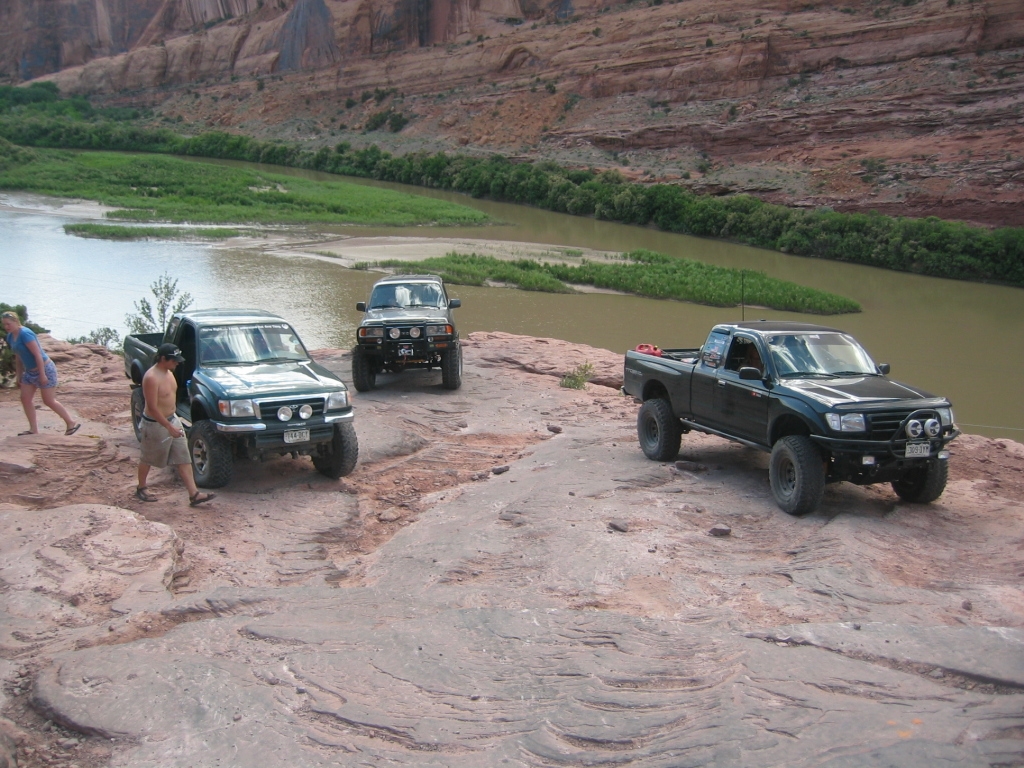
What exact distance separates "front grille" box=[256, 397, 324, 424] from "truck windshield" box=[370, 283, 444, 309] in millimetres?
6942

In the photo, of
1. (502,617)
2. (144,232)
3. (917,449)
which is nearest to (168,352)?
(502,617)

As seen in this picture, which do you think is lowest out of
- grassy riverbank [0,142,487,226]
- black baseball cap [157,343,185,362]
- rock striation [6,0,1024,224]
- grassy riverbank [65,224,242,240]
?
black baseball cap [157,343,185,362]

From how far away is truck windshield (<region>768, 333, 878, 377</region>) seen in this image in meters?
9.97

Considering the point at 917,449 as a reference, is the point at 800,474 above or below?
below

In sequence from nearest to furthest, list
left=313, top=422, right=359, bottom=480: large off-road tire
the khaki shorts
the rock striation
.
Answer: the khaki shorts → left=313, top=422, right=359, bottom=480: large off-road tire → the rock striation

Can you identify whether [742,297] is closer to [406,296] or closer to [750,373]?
[406,296]

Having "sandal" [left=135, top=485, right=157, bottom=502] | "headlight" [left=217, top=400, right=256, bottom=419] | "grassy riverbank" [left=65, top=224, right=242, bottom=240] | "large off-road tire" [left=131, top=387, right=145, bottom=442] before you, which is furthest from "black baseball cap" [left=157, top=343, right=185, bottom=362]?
"grassy riverbank" [left=65, top=224, right=242, bottom=240]

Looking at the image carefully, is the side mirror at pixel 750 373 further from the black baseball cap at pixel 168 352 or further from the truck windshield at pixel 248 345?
the black baseball cap at pixel 168 352

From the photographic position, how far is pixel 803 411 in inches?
358

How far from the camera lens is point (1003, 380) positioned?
23.4 meters

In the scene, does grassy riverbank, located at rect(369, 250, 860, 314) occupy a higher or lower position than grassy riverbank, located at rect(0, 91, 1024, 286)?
lower

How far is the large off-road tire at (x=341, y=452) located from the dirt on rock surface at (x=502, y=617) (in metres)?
0.23

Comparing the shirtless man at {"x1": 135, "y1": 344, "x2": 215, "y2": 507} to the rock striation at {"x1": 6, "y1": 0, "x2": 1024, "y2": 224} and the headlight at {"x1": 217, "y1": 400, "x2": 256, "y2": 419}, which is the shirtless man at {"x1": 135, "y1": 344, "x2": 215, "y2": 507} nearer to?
the headlight at {"x1": 217, "y1": 400, "x2": 256, "y2": 419}

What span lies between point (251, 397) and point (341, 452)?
1145 mm
